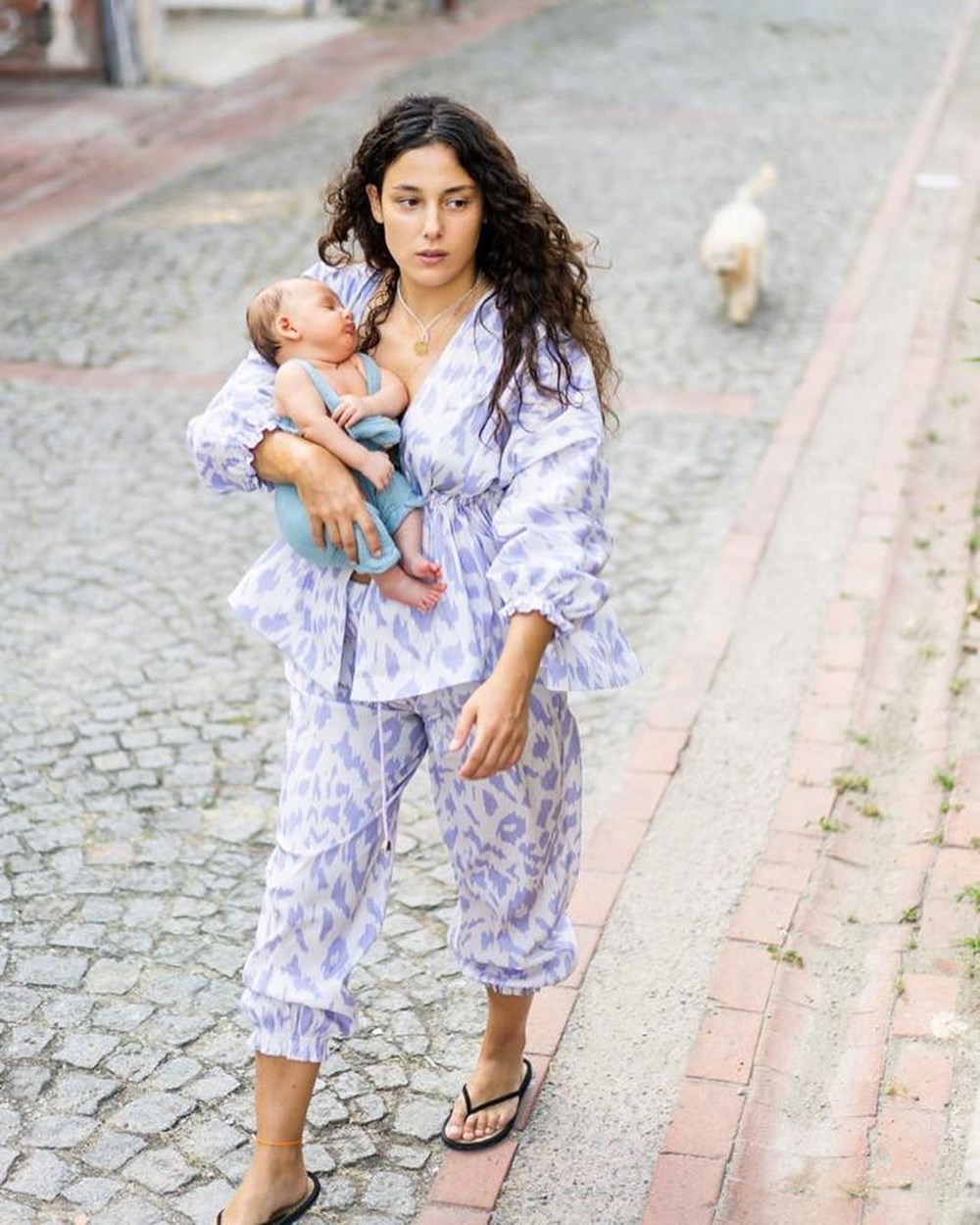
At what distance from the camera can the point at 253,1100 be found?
3.64 metres

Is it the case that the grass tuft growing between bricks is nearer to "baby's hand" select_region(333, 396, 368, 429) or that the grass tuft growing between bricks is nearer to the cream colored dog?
"baby's hand" select_region(333, 396, 368, 429)

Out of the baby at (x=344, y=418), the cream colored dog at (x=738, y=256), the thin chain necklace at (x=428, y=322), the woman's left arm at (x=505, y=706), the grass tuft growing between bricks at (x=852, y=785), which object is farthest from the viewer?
the cream colored dog at (x=738, y=256)

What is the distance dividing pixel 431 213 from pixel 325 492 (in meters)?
0.50

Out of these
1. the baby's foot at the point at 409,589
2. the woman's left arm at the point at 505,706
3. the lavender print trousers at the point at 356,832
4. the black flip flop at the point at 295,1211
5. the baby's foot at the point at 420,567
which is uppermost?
the baby's foot at the point at 420,567

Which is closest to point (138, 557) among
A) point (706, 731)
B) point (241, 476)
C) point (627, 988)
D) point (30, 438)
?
point (30, 438)

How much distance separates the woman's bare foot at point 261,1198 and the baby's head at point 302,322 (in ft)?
4.72

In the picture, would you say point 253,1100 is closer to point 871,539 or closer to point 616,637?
point 616,637

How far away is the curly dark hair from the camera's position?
306 cm

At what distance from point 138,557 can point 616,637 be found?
3.55 meters

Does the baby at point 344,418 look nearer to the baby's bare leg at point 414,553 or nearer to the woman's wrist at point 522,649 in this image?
the baby's bare leg at point 414,553

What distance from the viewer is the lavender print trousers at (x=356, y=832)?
313 cm

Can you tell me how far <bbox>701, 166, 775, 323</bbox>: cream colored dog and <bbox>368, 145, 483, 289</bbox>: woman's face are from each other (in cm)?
578

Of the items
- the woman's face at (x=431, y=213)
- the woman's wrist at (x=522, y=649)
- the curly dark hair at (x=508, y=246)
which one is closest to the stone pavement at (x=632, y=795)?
the woman's wrist at (x=522, y=649)

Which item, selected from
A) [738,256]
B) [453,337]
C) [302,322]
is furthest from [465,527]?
[738,256]
